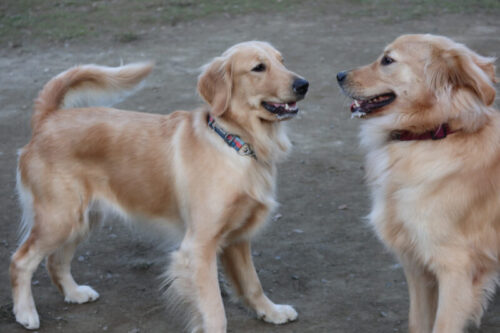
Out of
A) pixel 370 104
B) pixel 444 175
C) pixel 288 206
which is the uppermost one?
pixel 370 104

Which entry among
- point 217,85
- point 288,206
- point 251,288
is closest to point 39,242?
point 251,288

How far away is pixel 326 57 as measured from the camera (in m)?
8.59

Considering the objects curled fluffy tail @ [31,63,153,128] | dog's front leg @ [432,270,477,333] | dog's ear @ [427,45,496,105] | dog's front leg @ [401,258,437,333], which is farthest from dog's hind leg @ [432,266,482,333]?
curled fluffy tail @ [31,63,153,128]

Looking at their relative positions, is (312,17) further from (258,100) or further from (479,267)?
(479,267)

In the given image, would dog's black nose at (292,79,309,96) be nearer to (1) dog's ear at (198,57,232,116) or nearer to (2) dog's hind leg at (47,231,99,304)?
(1) dog's ear at (198,57,232,116)

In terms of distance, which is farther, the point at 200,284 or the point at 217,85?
the point at 217,85

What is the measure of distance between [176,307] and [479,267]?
1.67m

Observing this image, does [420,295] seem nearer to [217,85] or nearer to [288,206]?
[217,85]

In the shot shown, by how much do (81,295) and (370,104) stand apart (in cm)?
211

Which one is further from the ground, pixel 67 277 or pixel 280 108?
pixel 280 108

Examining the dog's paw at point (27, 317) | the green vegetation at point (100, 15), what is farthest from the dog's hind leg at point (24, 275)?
the green vegetation at point (100, 15)

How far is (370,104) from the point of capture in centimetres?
334

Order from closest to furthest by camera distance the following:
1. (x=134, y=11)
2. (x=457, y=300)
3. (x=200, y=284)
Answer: (x=457, y=300) → (x=200, y=284) → (x=134, y=11)

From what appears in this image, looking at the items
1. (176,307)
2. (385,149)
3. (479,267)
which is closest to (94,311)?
(176,307)
